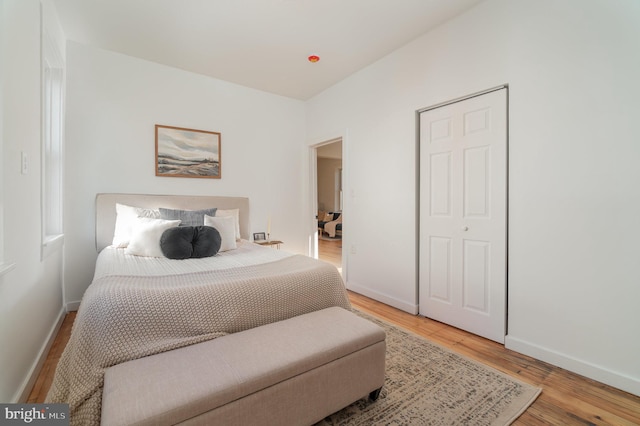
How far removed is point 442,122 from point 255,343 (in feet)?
7.85

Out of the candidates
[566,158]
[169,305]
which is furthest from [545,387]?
[169,305]

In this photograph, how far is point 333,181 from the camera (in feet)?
30.7

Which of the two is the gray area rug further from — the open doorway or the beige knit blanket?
the open doorway

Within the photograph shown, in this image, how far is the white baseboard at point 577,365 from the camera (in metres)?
1.67

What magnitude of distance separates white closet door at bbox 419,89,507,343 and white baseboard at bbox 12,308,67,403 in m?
2.89

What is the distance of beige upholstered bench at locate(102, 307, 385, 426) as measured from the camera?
1.01 meters

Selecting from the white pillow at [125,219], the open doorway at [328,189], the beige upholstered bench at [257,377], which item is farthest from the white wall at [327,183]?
the beige upholstered bench at [257,377]

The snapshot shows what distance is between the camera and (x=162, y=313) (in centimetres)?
135

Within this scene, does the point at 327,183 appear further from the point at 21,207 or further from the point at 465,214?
the point at 21,207

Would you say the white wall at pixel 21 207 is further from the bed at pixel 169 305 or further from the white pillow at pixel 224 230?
the white pillow at pixel 224 230

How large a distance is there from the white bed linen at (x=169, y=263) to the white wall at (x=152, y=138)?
758mm

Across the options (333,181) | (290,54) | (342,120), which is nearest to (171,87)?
(290,54)

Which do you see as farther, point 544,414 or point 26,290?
point 26,290

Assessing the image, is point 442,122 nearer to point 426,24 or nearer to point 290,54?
point 426,24
